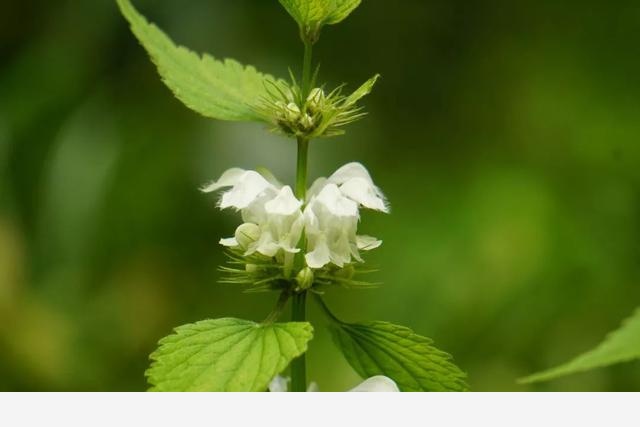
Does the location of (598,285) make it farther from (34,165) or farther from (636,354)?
(636,354)

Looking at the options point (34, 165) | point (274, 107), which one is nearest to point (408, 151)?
point (34, 165)

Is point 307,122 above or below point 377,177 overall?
below

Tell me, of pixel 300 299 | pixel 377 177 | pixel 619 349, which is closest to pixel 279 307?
pixel 300 299

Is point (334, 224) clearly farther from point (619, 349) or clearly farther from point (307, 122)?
point (619, 349)

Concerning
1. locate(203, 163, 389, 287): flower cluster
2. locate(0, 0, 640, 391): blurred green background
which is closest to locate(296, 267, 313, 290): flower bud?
locate(203, 163, 389, 287): flower cluster

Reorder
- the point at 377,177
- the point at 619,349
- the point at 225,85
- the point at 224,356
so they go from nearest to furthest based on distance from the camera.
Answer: the point at 619,349, the point at 224,356, the point at 225,85, the point at 377,177

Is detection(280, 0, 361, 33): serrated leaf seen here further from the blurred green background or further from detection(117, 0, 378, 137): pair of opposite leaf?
the blurred green background

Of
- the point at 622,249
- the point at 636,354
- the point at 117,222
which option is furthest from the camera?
the point at 117,222
